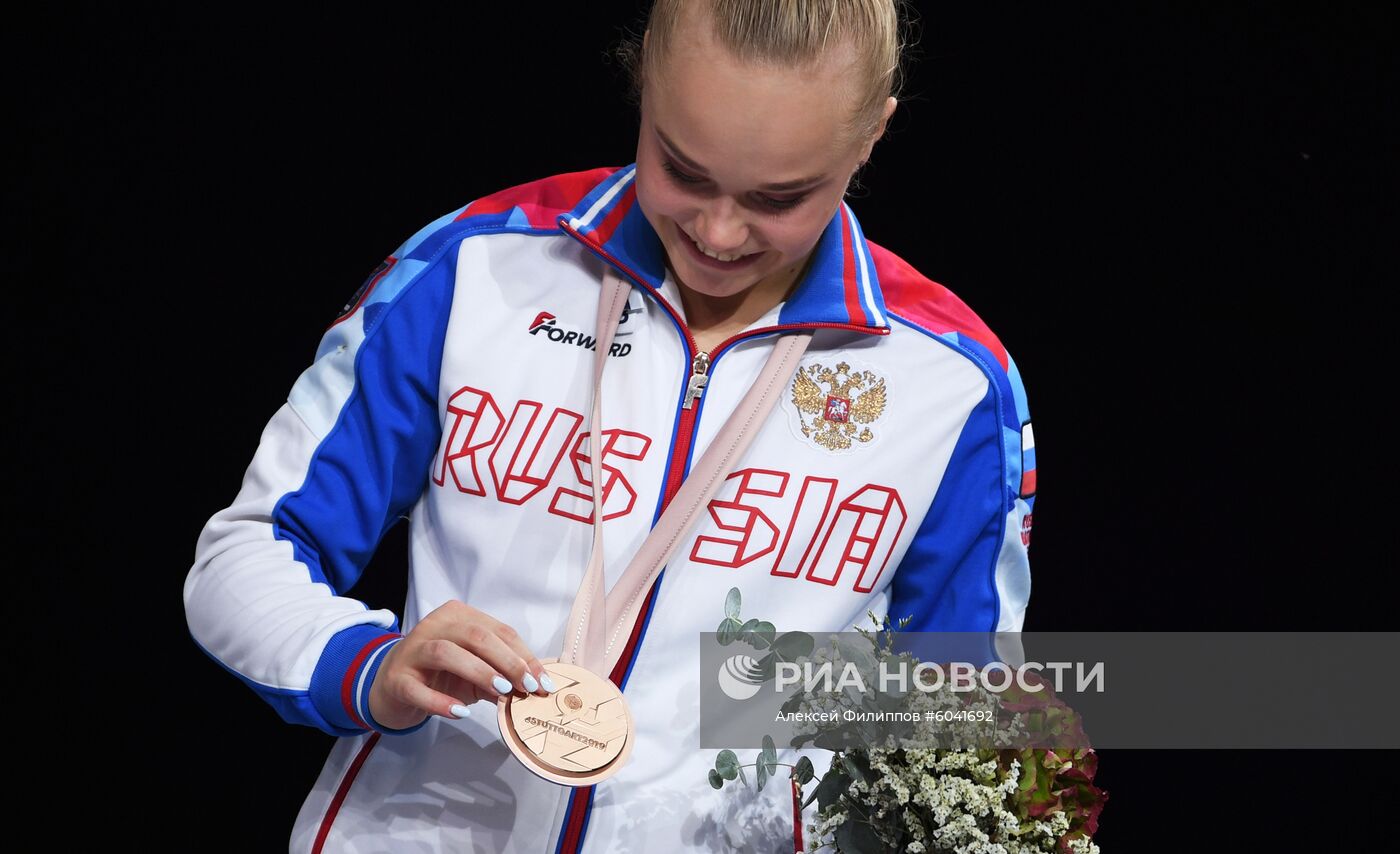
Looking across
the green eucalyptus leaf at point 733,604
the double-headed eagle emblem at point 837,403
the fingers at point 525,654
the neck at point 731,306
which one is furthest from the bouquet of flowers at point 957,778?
the neck at point 731,306

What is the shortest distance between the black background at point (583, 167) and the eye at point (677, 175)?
3.28 ft

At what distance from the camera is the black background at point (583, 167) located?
255 centimetres

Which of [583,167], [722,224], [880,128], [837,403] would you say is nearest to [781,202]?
[722,224]

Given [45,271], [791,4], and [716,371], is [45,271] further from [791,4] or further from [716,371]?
[791,4]

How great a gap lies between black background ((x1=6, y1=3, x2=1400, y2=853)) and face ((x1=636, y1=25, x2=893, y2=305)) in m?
0.95

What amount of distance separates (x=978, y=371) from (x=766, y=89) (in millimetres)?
461

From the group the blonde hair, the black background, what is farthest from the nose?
the black background

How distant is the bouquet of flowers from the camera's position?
134 cm

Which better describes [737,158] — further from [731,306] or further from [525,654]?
[525,654]

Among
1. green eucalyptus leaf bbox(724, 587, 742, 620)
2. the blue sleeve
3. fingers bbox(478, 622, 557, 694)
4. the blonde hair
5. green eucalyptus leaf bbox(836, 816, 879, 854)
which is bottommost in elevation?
green eucalyptus leaf bbox(836, 816, 879, 854)

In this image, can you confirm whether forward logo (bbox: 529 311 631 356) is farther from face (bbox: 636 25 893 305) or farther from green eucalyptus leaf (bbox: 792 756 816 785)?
green eucalyptus leaf (bbox: 792 756 816 785)

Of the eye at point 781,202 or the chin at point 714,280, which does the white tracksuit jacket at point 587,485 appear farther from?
the eye at point 781,202

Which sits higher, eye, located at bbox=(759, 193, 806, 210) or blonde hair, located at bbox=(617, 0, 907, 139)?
blonde hair, located at bbox=(617, 0, 907, 139)

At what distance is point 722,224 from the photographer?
160cm
